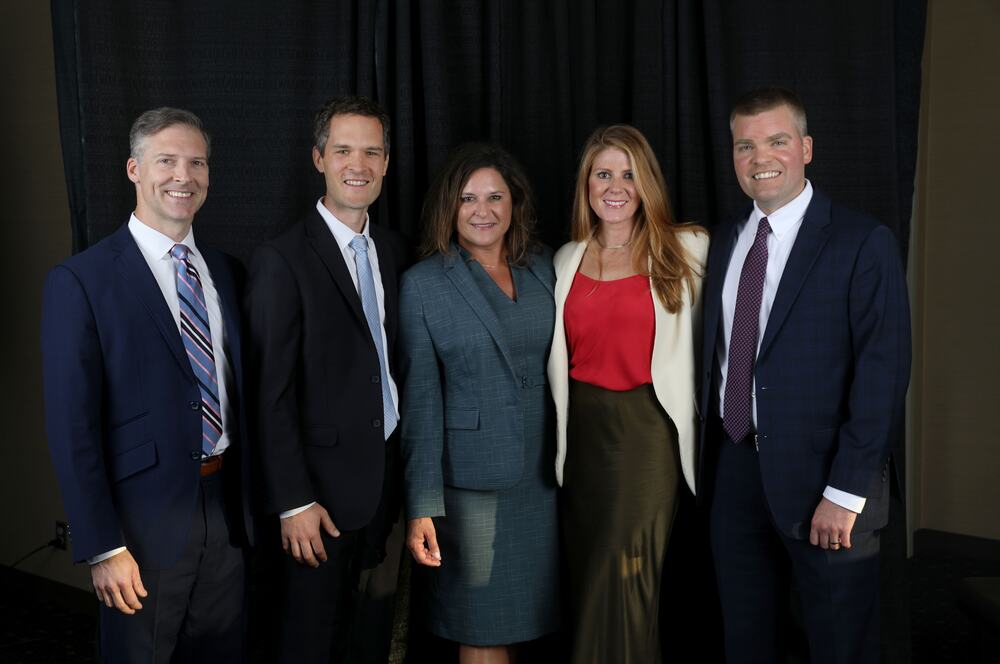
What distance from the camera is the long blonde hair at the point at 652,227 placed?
2.45 m

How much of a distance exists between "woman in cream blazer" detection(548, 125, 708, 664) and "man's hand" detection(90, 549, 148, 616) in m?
1.10

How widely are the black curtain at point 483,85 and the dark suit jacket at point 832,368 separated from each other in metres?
0.80

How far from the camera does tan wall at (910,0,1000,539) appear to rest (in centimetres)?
382

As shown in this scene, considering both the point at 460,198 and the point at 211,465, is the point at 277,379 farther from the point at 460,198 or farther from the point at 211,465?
the point at 460,198

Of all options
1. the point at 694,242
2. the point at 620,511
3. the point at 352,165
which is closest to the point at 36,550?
the point at 352,165

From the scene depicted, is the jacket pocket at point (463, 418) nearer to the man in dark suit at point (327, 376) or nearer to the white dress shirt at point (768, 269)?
the man in dark suit at point (327, 376)

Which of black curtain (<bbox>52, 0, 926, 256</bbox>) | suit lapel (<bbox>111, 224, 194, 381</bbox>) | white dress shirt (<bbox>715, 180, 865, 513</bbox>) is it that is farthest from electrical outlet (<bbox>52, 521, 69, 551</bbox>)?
white dress shirt (<bbox>715, 180, 865, 513</bbox>)

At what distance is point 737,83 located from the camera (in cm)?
296

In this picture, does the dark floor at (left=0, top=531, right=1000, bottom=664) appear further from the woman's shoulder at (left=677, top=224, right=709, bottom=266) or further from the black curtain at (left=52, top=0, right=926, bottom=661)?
the woman's shoulder at (left=677, top=224, right=709, bottom=266)

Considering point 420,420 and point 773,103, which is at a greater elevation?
point 773,103

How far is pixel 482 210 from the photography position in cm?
250

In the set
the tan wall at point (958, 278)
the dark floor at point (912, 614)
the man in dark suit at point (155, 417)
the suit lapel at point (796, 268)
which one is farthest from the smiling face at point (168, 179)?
the tan wall at point (958, 278)

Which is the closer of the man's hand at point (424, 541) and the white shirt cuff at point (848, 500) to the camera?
the white shirt cuff at point (848, 500)

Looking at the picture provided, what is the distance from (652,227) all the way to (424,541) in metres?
1.03
